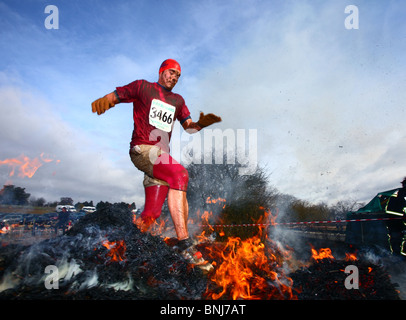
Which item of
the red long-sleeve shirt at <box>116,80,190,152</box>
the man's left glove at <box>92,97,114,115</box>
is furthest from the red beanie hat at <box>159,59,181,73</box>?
the man's left glove at <box>92,97,114,115</box>

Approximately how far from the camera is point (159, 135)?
3.84 metres

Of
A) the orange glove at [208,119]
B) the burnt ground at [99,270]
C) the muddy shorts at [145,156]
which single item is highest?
the orange glove at [208,119]

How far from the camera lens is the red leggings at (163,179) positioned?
11.9 feet

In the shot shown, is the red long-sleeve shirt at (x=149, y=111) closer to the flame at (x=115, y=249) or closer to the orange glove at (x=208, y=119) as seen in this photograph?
the orange glove at (x=208, y=119)

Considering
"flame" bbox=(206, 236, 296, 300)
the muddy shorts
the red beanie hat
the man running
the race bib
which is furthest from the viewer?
the red beanie hat

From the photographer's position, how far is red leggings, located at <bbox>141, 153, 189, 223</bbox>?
3613mm

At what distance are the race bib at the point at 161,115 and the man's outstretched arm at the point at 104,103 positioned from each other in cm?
56

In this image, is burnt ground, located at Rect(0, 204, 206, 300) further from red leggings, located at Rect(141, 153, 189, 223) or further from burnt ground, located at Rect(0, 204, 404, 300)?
red leggings, located at Rect(141, 153, 189, 223)

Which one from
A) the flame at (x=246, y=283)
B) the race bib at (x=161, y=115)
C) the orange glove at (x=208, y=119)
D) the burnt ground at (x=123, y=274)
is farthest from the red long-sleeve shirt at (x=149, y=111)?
the flame at (x=246, y=283)

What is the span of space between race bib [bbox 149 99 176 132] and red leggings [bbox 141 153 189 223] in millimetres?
463

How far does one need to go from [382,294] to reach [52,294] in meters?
3.74

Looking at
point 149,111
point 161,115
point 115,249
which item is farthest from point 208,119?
point 115,249

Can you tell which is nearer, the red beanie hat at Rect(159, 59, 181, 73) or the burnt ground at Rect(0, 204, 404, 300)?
the burnt ground at Rect(0, 204, 404, 300)

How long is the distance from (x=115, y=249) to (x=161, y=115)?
2.00m
